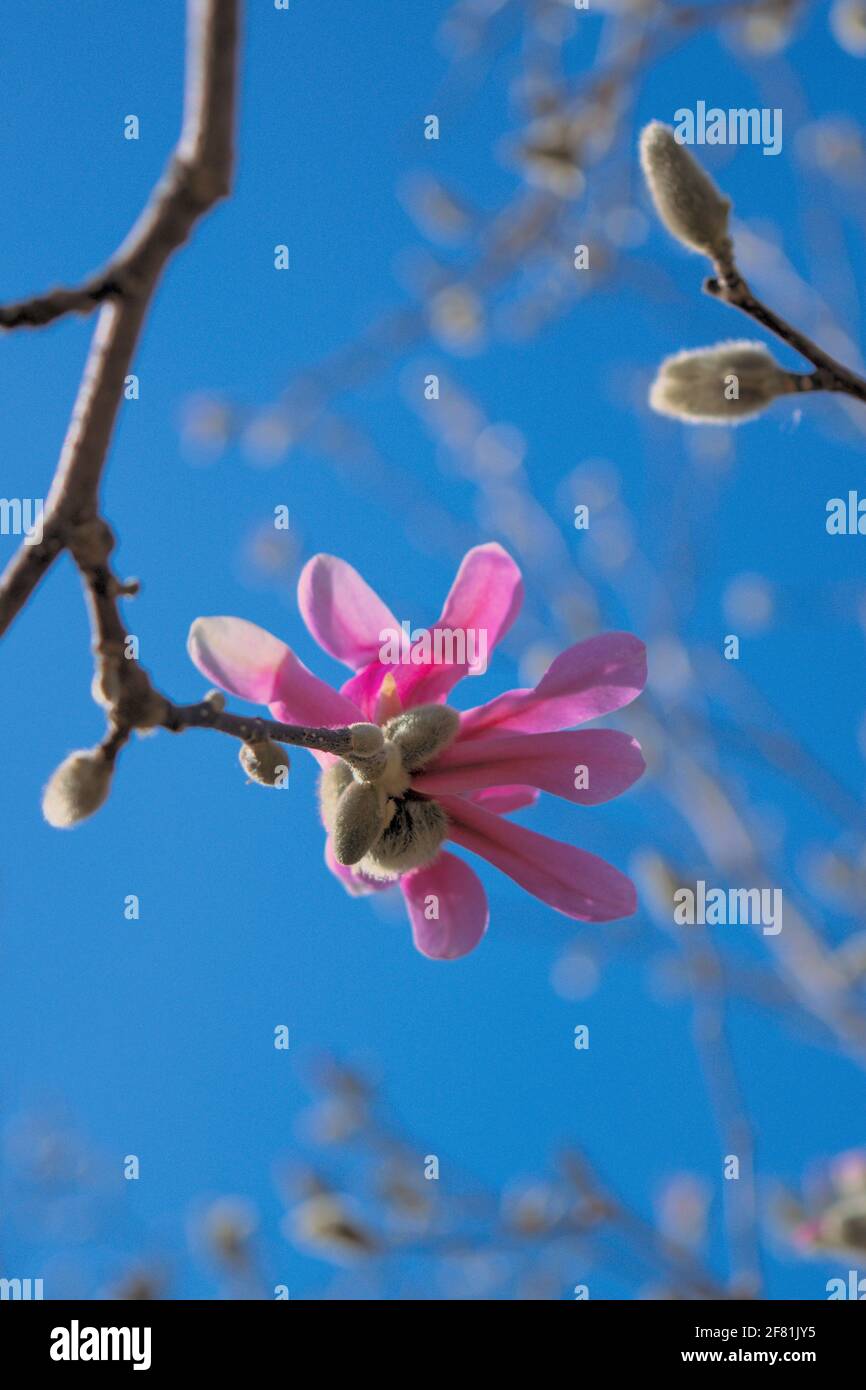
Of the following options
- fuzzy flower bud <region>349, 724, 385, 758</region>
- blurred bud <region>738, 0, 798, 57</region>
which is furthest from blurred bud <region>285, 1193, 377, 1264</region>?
blurred bud <region>738, 0, 798, 57</region>

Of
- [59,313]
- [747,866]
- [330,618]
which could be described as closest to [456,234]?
[747,866]

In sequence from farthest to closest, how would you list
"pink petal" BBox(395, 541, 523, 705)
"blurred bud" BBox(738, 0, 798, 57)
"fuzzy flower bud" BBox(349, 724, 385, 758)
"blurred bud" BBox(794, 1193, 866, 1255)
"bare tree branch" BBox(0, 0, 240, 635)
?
"blurred bud" BBox(738, 0, 798, 57) < "blurred bud" BBox(794, 1193, 866, 1255) < "pink petal" BBox(395, 541, 523, 705) < "fuzzy flower bud" BBox(349, 724, 385, 758) < "bare tree branch" BBox(0, 0, 240, 635)

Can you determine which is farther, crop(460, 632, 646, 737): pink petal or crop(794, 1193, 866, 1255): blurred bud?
crop(794, 1193, 866, 1255): blurred bud

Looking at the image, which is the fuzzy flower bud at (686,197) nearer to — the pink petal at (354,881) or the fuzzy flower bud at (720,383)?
the fuzzy flower bud at (720,383)

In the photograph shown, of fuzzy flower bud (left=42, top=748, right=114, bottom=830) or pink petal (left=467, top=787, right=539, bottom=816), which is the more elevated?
pink petal (left=467, top=787, right=539, bottom=816)

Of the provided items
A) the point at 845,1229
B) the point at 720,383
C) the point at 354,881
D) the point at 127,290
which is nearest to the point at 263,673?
the point at 354,881

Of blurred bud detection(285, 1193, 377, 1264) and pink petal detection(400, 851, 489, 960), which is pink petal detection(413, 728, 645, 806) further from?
blurred bud detection(285, 1193, 377, 1264)
